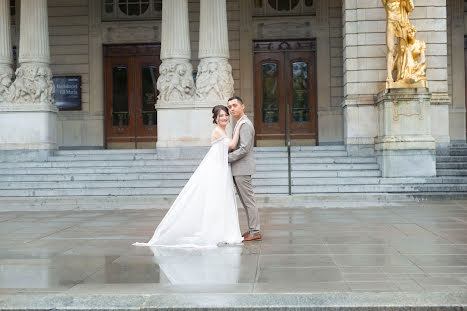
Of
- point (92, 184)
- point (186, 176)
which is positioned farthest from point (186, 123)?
point (92, 184)

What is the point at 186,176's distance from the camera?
1652 cm

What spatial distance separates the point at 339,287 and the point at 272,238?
345cm

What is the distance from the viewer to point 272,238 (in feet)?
31.2

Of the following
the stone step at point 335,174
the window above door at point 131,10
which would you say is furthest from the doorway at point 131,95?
the stone step at point 335,174

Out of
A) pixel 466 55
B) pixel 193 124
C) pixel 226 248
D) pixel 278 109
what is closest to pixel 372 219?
pixel 226 248

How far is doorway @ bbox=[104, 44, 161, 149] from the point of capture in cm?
2347

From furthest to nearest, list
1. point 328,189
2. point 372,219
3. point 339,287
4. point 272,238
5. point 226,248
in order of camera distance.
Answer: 1. point 328,189
2. point 372,219
3. point 272,238
4. point 226,248
5. point 339,287

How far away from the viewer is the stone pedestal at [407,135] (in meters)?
16.3

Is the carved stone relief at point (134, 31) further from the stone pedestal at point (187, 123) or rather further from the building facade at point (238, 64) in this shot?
the stone pedestal at point (187, 123)

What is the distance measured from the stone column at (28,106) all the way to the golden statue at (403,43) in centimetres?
965

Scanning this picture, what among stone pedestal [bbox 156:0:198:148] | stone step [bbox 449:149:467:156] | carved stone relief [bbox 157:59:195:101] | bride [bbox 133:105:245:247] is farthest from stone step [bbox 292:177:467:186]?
bride [bbox 133:105:245:247]

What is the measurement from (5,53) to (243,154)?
1225 cm

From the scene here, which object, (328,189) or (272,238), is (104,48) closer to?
(328,189)

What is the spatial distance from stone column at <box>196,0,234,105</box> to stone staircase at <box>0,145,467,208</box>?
1.60m
